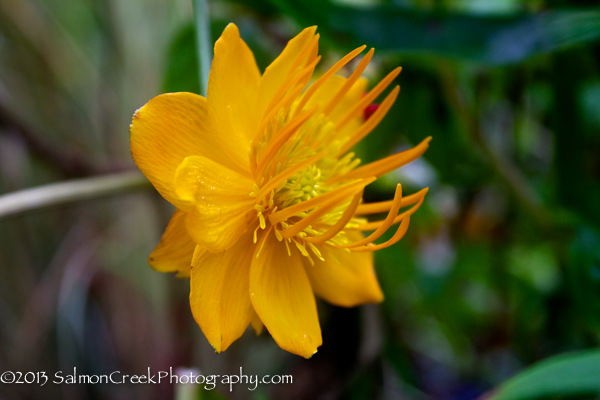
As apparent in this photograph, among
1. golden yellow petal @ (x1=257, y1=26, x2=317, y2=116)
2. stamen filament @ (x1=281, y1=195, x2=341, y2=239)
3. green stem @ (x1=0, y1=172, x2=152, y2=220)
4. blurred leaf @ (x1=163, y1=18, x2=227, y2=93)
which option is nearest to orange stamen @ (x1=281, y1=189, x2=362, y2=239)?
stamen filament @ (x1=281, y1=195, x2=341, y2=239)

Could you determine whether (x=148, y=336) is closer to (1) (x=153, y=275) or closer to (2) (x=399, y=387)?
(1) (x=153, y=275)

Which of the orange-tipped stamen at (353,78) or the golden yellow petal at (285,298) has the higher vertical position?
the orange-tipped stamen at (353,78)

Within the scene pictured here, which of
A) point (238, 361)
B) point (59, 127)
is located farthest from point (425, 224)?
point (59, 127)

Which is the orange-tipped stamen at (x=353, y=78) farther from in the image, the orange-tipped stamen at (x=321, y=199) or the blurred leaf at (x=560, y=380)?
the blurred leaf at (x=560, y=380)

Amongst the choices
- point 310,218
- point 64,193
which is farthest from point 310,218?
point 64,193

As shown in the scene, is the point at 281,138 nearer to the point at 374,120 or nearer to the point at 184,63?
the point at 374,120

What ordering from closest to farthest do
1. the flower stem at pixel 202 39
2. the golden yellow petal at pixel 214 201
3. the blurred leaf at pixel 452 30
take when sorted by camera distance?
the golden yellow petal at pixel 214 201 < the flower stem at pixel 202 39 < the blurred leaf at pixel 452 30

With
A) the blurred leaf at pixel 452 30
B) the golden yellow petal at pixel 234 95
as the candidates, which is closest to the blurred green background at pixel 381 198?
the blurred leaf at pixel 452 30
